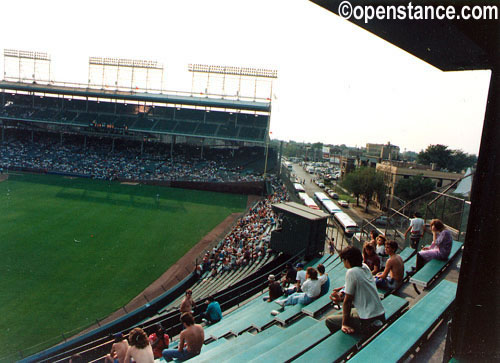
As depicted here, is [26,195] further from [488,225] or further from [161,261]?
[488,225]

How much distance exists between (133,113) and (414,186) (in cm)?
3666

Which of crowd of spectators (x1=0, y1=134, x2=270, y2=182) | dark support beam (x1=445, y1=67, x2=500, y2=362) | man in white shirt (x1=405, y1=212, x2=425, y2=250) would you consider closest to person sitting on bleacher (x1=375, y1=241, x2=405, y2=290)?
dark support beam (x1=445, y1=67, x2=500, y2=362)

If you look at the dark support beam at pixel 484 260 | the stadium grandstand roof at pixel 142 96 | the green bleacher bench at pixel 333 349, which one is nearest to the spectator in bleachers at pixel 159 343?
the green bleacher bench at pixel 333 349

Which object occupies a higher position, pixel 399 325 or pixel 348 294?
pixel 348 294

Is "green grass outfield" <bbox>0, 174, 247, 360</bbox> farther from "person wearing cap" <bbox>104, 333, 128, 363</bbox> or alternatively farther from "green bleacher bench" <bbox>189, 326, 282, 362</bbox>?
"green bleacher bench" <bbox>189, 326, 282, 362</bbox>

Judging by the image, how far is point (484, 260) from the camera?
251 cm

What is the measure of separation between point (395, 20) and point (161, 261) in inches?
592

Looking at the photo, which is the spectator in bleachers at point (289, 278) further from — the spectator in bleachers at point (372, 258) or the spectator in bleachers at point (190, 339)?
the spectator in bleachers at point (190, 339)

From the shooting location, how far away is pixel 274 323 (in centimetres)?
589

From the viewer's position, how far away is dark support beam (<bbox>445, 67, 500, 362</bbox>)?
8.00 feet

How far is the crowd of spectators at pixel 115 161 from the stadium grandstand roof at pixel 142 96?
6.11 m

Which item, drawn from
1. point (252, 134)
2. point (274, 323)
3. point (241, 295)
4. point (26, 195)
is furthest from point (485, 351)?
point (252, 134)

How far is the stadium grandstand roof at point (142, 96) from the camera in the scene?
4484cm

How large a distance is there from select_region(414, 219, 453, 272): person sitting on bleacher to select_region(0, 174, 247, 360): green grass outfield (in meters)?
9.32
